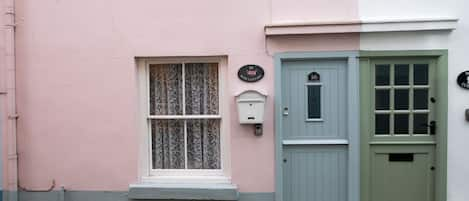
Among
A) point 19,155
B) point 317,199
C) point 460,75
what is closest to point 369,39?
point 460,75

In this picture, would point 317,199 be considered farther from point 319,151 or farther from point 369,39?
point 369,39

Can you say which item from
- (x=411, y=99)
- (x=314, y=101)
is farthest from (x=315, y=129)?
(x=411, y=99)

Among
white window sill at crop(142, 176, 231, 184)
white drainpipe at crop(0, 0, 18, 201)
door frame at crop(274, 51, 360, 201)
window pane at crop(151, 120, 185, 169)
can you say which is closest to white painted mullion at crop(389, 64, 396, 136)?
door frame at crop(274, 51, 360, 201)

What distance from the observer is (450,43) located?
5125mm

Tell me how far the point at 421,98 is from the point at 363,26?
1144mm

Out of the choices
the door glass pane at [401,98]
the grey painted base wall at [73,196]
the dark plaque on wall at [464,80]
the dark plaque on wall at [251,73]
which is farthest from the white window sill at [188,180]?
the dark plaque on wall at [464,80]

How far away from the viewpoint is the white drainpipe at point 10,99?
550cm

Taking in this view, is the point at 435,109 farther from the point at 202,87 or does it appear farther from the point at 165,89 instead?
the point at 165,89

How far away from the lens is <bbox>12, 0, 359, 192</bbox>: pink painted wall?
5297 mm

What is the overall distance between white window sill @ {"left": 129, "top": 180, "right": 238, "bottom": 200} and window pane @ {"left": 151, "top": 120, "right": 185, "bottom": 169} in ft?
1.07

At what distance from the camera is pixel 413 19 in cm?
506

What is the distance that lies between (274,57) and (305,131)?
100 centimetres

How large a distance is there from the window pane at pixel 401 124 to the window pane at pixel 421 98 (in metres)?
0.20

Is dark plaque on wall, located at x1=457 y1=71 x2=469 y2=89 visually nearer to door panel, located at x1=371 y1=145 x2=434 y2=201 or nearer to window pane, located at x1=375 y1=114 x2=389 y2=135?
door panel, located at x1=371 y1=145 x2=434 y2=201
